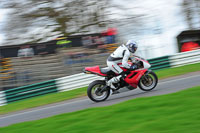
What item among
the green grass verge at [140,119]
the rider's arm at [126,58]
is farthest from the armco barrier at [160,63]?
the green grass verge at [140,119]

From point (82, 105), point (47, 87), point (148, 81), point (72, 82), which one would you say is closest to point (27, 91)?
point (47, 87)

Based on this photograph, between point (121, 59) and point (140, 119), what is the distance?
3.66m

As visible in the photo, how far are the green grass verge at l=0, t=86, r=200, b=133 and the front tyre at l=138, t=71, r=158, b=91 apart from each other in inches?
86.5

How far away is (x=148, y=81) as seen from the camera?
8.27m

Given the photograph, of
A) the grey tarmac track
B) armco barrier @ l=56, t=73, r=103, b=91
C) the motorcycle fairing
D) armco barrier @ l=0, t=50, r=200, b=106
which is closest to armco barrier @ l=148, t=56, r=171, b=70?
armco barrier @ l=0, t=50, r=200, b=106

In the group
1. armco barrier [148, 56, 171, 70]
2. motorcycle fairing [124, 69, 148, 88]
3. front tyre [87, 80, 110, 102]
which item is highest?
armco barrier [148, 56, 171, 70]

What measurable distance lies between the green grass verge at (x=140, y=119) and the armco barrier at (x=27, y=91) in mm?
6527

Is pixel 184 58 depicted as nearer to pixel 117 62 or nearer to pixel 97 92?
pixel 117 62

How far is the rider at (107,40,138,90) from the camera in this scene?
25.9 ft

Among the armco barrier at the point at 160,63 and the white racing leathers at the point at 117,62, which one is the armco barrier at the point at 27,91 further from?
the armco barrier at the point at 160,63

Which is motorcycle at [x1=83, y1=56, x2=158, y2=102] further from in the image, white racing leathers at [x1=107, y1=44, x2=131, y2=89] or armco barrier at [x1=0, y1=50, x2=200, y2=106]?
armco barrier at [x1=0, y1=50, x2=200, y2=106]

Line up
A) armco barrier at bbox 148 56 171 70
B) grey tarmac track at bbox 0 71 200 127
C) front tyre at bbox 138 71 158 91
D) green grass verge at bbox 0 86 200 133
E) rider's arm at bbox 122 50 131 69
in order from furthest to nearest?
armco barrier at bbox 148 56 171 70 → front tyre at bbox 138 71 158 91 → rider's arm at bbox 122 50 131 69 → grey tarmac track at bbox 0 71 200 127 → green grass verge at bbox 0 86 200 133

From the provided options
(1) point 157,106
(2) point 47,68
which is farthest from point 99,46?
(1) point 157,106

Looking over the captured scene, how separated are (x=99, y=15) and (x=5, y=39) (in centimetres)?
657
